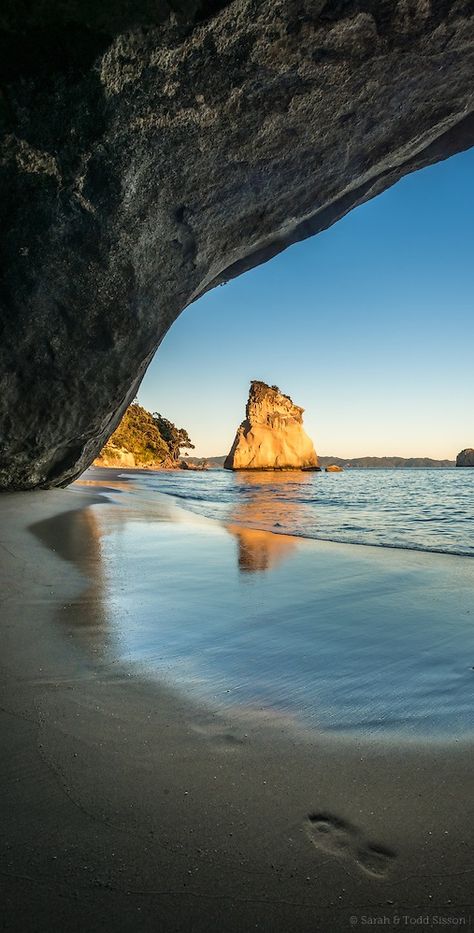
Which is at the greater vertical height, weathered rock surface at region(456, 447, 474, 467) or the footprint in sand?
weathered rock surface at region(456, 447, 474, 467)

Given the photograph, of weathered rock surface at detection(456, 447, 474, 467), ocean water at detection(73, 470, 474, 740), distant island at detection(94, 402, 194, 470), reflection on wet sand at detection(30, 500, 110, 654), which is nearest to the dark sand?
ocean water at detection(73, 470, 474, 740)

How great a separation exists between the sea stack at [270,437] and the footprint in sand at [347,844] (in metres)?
67.5

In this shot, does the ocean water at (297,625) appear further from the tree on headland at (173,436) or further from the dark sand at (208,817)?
the tree on headland at (173,436)

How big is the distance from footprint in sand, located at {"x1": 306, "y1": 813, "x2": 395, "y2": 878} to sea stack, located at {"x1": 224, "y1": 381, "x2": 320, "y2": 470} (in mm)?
67517

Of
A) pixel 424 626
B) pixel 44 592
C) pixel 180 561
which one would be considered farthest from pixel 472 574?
pixel 44 592

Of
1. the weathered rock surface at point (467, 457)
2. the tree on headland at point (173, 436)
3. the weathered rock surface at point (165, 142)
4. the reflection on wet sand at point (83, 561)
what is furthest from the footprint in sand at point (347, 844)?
the weathered rock surface at point (467, 457)

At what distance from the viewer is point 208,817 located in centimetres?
128

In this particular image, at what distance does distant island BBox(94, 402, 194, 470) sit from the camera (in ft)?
172

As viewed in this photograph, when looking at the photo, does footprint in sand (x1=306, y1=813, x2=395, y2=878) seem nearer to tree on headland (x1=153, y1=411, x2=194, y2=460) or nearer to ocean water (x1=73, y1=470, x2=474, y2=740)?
ocean water (x1=73, y1=470, x2=474, y2=740)

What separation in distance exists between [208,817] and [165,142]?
206 inches

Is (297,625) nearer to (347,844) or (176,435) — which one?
(347,844)

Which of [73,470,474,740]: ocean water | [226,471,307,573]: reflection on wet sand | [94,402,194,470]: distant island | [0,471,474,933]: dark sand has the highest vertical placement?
[94,402,194,470]: distant island

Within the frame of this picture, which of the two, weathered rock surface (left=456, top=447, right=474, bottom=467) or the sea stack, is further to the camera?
weathered rock surface (left=456, top=447, right=474, bottom=467)

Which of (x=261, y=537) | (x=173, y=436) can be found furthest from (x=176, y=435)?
(x=261, y=537)
